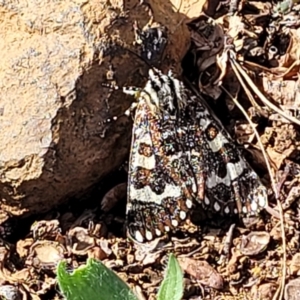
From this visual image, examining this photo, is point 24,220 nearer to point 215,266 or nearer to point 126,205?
point 126,205

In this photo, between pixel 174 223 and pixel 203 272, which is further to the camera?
pixel 174 223

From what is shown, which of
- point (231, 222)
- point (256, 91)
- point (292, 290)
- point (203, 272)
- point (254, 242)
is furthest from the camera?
point (256, 91)

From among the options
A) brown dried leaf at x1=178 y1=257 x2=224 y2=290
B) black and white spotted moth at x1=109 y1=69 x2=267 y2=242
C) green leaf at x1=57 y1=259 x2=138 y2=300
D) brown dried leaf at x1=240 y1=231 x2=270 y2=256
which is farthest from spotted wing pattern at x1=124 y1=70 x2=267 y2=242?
green leaf at x1=57 y1=259 x2=138 y2=300

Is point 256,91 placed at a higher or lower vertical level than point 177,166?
higher

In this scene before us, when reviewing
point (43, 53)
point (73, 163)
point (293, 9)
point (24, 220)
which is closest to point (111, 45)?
point (43, 53)

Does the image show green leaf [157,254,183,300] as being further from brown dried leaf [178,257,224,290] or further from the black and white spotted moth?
the black and white spotted moth

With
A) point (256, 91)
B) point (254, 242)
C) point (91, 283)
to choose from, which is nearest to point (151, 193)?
point (254, 242)

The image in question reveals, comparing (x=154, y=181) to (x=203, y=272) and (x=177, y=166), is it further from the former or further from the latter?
(x=203, y=272)

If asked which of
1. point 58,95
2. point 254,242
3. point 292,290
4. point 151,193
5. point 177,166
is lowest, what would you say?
point 292,290
